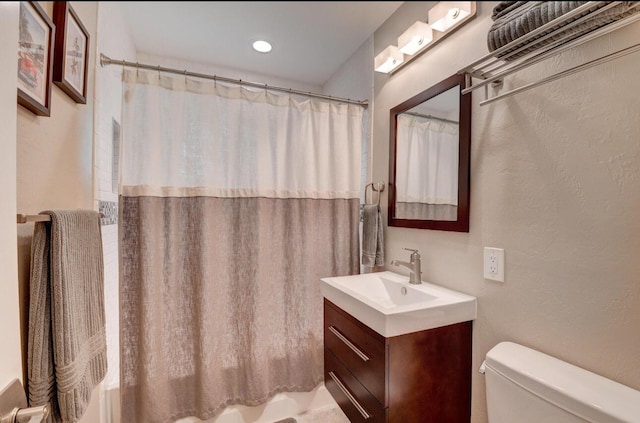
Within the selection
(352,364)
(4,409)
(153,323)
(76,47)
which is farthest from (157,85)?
(352,364)

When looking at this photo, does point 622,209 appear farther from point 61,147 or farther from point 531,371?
point 61,147

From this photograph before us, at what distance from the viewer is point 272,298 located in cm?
161

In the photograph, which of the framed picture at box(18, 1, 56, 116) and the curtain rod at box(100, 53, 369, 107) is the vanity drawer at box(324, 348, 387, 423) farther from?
the framed picture at box(18, 1, 56, 116)

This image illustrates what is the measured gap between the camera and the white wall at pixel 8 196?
1.38 ft

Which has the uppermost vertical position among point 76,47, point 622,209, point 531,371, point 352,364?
point 76,47

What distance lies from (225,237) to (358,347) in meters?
0.89

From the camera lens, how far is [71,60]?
0.97m

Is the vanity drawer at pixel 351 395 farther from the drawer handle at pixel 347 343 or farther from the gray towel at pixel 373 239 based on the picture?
the gray towel at pixel 373 239

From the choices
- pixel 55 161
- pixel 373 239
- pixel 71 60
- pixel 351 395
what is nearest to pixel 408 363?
pixel 351 395

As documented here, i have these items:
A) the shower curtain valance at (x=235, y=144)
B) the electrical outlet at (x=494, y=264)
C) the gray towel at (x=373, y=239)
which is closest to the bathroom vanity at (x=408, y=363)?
the electrical outlet at (x=494, y=264)

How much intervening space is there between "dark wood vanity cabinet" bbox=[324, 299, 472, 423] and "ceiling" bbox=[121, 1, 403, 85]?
0.98m

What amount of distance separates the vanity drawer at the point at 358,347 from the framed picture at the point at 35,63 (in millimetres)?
1297

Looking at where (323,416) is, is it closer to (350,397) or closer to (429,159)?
(350,397)

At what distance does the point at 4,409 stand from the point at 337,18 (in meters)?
0.82
